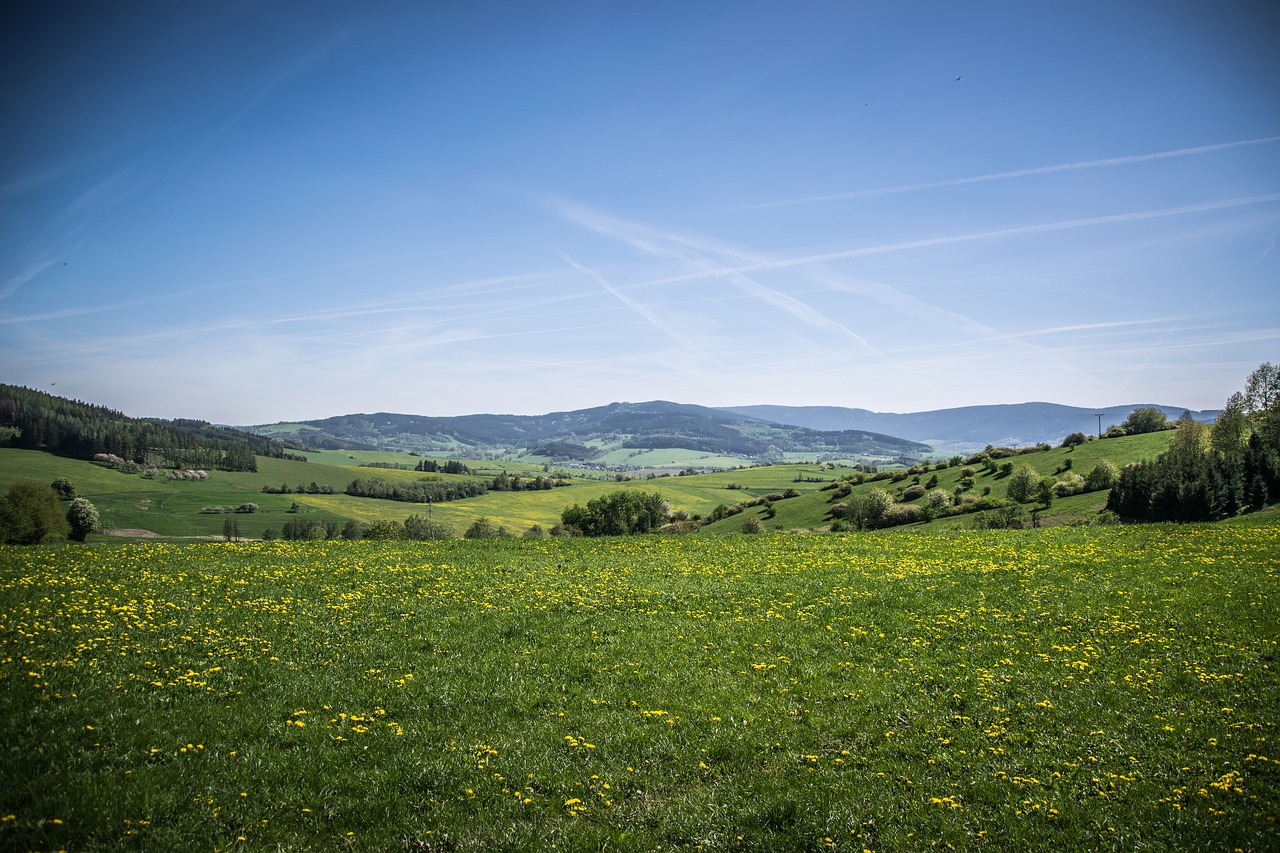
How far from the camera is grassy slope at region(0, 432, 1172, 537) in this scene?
87.2 metres

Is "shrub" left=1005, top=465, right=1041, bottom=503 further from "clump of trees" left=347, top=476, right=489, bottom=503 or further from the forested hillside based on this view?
the forested hillside

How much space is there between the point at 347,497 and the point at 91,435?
58695 mm

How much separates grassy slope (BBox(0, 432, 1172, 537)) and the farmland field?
155 ft

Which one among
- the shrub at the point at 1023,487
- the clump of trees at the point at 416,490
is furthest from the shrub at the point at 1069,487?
the clump of trees at the point at 416,490

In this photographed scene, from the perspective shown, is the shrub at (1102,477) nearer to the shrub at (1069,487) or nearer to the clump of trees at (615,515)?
the shrub at (1069,487)

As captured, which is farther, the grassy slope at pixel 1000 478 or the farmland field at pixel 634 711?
the grassy slope at pixel 1000 478

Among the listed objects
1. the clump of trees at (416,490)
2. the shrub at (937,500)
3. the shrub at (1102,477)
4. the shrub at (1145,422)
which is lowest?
the clump of trees at (416,490)

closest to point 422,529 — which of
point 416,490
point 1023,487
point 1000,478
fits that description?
point 1023,487

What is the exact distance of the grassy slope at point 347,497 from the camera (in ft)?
286

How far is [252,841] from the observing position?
291 inches

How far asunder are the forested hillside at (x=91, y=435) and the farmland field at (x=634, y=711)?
16023cm

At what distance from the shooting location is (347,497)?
15538 cm

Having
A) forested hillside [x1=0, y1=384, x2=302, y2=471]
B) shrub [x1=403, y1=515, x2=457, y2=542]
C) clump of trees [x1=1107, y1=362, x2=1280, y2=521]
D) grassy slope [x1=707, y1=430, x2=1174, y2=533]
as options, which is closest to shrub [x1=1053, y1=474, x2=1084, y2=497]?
grassy slope [x1=707, y1=430, x2=1174, y2=533]

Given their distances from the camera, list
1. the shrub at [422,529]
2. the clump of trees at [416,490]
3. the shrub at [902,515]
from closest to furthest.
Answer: the shrub at [902,515]
the shrub at [422,529]
the clump of trees at [416,490]
